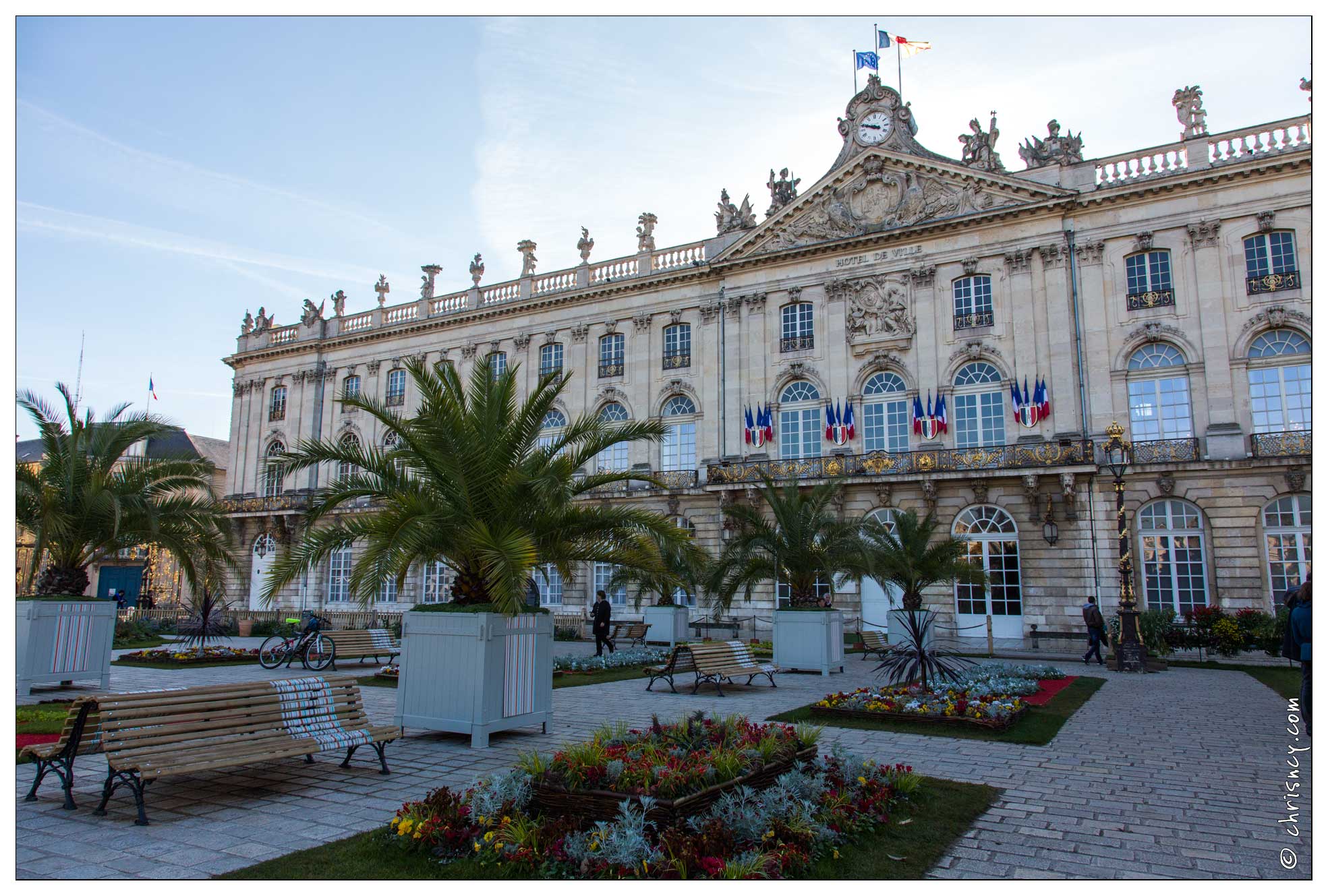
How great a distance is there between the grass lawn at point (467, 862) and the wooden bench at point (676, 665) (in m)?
9.04

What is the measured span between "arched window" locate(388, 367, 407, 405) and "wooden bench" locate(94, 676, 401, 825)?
1419 inches

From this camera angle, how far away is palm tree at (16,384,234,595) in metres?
16.0

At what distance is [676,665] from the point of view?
1622cm

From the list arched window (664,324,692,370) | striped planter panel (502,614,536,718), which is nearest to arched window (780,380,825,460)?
arched window (664,324,692,370)

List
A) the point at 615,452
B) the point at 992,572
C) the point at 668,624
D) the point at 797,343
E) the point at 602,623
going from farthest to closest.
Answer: the point at 615,452 → the point at 797,343 → the point at 992,572 → the point at 668,624 → the point at 602,623

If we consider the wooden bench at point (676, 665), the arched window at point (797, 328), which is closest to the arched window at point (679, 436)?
the arched window at point (797, 328)

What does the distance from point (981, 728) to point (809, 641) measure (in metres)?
8.32

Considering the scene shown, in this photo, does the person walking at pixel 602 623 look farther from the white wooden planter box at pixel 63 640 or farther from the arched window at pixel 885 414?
the arched window at pixel 885 414

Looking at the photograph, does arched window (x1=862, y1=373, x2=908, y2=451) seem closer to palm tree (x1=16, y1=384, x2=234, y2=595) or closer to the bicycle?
the bicycle

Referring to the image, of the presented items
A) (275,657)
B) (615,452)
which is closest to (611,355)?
(615,452)

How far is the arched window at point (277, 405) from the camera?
4838cm

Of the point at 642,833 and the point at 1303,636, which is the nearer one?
the point at 642,833

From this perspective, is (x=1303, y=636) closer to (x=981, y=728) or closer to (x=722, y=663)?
(x=981, y=728)

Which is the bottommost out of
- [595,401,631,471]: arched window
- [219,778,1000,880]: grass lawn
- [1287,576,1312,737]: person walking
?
[219,778,1000,880]: grass lawn
